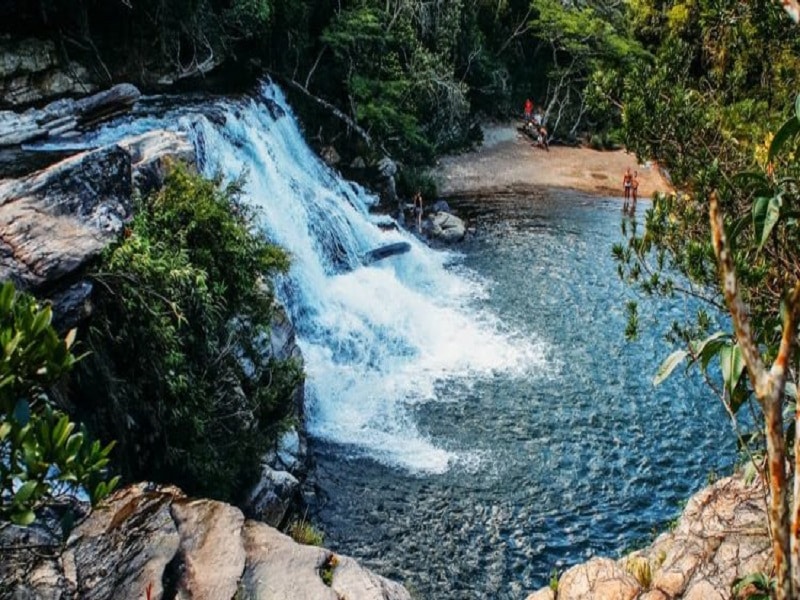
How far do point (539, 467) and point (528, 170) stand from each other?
20.8 m

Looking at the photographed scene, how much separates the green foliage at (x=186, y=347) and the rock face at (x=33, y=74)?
814cm

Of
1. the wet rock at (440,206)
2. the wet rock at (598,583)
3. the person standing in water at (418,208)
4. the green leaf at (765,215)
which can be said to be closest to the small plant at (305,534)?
the wet rock at (598,583)

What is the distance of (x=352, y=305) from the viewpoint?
56.6ft

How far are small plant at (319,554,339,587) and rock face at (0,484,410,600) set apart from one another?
0.04 ft

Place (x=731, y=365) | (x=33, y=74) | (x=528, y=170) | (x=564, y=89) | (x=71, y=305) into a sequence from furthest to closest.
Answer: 1. (x=564, y=89)
2. (x=528, y=170)
3. (x=33, y=74)
4. (x=71, y=305)
5. (x=731, y=365)

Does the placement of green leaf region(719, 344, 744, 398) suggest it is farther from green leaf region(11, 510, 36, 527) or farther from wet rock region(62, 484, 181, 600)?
wet rock region(62, 484, 181, 600)

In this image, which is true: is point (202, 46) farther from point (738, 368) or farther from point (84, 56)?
point (738, 368)

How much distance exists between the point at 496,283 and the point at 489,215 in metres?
6.30

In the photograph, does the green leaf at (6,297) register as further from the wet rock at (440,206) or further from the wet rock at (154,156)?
the wet rock at (440,206)

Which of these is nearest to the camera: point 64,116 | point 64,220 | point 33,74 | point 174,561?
point 174,561

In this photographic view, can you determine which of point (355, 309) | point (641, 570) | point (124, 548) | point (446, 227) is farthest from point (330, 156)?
point (124, 548)

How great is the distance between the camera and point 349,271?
18984 mm

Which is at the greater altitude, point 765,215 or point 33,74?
point 765,215

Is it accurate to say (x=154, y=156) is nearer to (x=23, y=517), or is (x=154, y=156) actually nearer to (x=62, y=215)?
(x=62, y=215)
